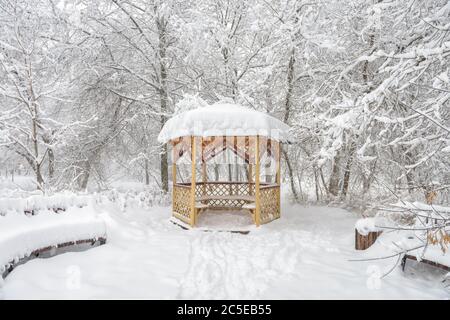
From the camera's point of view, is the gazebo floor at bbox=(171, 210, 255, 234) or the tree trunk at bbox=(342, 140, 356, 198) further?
the tree trunk at bbox=(342, 140, 356, 198)

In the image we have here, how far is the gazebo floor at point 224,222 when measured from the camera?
24.6 feet

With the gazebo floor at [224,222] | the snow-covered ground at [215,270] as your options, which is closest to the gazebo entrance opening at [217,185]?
the gazebo floor at [224,222]

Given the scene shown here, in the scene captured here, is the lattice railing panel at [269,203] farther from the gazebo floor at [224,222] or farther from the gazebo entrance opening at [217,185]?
the gazebo floor at [224,222]

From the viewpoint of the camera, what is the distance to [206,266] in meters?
4.84

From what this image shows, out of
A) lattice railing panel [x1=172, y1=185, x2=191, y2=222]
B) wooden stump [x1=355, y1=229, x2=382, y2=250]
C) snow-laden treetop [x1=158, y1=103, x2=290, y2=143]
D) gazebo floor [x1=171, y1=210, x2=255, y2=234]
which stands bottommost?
gazebo floor [x1=171, y1=210, x2=255, y2=234]

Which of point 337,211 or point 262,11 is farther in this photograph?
point 262,11

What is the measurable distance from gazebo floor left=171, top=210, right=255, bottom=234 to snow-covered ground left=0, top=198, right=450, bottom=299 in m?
0.26

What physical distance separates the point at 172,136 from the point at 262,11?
5540mm

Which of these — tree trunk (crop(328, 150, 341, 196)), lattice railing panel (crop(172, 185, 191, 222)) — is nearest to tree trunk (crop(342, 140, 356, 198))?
tree trunk (crop(328, 150, 341, 196))

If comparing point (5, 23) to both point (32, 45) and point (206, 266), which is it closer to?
point (32, 45)

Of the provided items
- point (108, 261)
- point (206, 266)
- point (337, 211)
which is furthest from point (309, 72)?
point (108, 261)

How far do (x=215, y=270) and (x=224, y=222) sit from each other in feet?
12.5

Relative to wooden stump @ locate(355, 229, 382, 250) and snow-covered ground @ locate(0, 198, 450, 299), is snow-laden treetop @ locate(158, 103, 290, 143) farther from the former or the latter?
wooden stump @ locate(355, 229, 382, 250)

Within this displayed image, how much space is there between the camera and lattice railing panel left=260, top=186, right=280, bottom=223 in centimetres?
820
